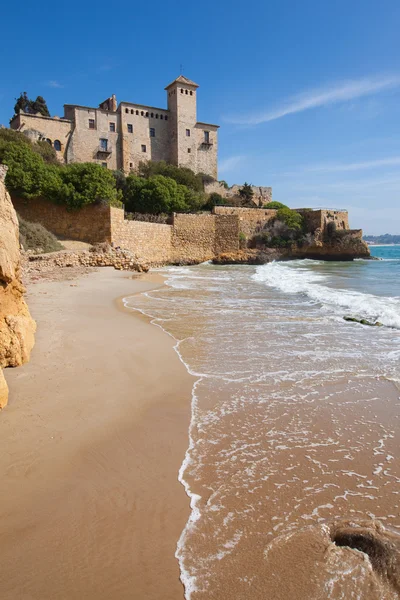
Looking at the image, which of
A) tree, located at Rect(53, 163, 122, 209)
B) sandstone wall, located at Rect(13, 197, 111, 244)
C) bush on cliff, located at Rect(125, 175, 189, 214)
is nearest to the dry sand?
sandstone wall, located at Rect(13, 197, 111, 244)

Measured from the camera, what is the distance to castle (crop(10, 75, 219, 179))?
40.4 metres

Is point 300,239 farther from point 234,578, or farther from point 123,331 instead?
point 234,578

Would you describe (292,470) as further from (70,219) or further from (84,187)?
(70,219)

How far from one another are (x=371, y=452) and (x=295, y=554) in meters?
1.29

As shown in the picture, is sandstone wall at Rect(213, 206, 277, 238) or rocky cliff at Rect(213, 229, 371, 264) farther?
rocky cliff at Rect(213, 229, 371, 264)

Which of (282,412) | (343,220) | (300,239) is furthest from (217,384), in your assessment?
(343,220)

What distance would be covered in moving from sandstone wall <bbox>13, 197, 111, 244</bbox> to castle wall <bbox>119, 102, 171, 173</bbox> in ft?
65.8

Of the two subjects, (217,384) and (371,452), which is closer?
(371,452)

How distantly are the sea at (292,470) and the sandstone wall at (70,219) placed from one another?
20536mm

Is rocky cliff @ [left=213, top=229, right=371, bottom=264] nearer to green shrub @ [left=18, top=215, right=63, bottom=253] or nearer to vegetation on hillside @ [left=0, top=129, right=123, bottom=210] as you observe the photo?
vegetation on hillside @ [left=0, top=129, right=123, bottom=210]

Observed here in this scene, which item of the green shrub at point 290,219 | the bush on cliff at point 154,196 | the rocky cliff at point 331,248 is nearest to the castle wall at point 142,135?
the bush on cliff at point 154,196

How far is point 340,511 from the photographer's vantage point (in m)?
A: 2.30

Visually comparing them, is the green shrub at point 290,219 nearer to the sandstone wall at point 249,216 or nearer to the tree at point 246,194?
the sandstone wall at point 249,216

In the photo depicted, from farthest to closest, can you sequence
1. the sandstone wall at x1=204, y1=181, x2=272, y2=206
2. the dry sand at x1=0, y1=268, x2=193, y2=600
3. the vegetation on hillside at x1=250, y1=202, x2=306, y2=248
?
1. the sandstone wall at x1=204, y1=181, x2=272, y2=206
2. the vegetation on hillside at x1=250, y1=202, x2=306, y2=248
3. the dry sand at x1=0, y1=268, x2=193, y2=600
